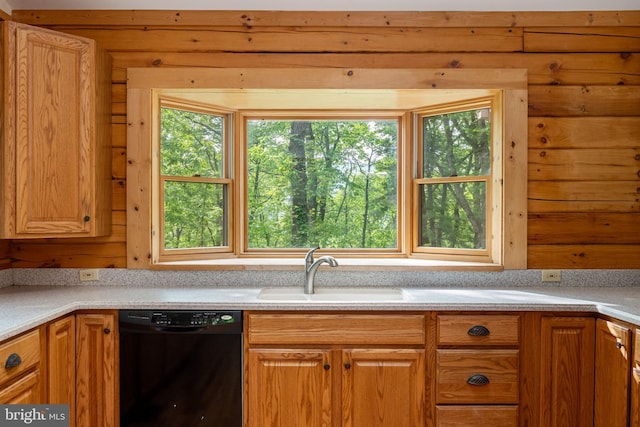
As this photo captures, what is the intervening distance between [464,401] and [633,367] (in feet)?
2.38

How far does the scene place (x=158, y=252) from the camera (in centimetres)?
265

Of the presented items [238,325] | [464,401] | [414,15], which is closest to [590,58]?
[414,15]

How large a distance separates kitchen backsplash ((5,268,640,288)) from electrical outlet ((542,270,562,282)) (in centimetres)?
2

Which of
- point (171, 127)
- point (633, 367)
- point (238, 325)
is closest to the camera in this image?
point (633, 367)

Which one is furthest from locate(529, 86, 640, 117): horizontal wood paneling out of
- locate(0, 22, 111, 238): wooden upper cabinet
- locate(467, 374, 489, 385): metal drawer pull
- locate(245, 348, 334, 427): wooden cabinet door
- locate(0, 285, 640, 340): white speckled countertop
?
locate(0, 22, 111, 238): wooden upper cabinet

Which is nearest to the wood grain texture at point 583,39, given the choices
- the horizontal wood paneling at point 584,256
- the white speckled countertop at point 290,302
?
the horizontal wood paneling at point 584,256

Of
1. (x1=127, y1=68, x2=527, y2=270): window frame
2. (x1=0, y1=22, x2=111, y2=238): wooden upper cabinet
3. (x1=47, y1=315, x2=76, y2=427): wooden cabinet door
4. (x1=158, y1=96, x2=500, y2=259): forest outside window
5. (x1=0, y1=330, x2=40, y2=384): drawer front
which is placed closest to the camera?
(x1=0, y1=330, x2=40, y2=384): drawer front

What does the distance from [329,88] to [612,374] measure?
2.02m

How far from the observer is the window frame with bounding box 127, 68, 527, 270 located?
8.38 feet

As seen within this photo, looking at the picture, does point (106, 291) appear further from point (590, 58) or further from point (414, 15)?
point (590, 58)

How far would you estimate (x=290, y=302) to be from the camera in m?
2.09

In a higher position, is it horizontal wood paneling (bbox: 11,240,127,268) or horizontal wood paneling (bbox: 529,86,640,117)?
horizontal wood paneling (bbox: 529,86,640,117)

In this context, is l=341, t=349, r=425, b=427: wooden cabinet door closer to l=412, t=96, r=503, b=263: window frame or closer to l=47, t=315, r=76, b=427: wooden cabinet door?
l=412, t=96, r=503, b=263: window frame

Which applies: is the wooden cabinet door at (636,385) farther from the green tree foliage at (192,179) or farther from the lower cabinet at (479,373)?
the green tree foliage at (192,179)
